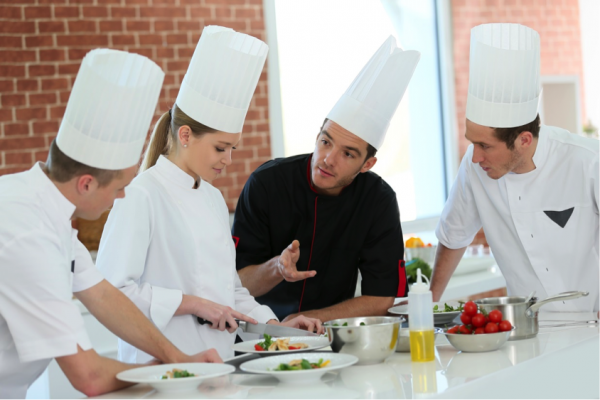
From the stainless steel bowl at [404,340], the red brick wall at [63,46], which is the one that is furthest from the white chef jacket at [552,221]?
the red brick wall at [63,46]

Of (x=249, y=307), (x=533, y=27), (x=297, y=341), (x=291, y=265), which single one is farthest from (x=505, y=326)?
(x=533, y=27)

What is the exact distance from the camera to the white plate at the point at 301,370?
5.00 ft

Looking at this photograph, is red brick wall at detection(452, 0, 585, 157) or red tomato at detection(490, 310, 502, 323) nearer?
red tomato at detection(490, 310, 502, 323)

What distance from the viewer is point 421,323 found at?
5.75 feet

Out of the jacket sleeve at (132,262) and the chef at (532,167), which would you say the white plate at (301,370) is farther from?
the chef at (532,167)

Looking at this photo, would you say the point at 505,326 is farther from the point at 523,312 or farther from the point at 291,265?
the point at 291,265

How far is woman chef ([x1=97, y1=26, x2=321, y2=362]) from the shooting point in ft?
6.56

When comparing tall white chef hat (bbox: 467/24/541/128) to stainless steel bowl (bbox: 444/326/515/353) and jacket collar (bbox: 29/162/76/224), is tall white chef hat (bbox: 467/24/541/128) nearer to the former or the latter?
stainless steel bowl (bbox: 444/326/515/353)

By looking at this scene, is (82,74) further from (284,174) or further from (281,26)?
(281,26)

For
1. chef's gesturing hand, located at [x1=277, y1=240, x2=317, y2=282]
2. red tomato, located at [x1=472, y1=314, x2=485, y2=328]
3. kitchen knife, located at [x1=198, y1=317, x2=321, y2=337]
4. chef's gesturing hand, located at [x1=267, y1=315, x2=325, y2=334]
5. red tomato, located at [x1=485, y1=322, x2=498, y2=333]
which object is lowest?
chef's gesturing hand, located at [x1=267, y1=315, x2=325, y2=334]

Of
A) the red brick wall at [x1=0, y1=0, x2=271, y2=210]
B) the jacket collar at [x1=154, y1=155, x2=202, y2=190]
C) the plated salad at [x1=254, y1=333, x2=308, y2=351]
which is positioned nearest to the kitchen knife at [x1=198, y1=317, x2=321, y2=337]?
the plated salad at [x1=254, y1=333, x2=308, y2=351]

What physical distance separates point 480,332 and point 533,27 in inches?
232

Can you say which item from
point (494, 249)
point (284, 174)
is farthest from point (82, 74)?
point (494, 249)

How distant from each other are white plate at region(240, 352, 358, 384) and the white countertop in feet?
0.08
